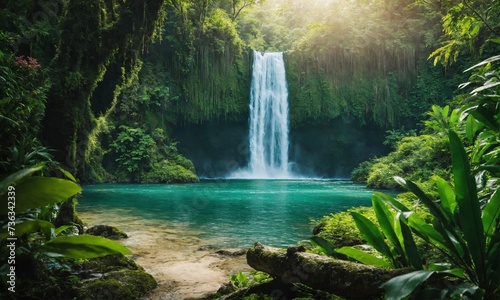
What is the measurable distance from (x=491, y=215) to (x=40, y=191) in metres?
2.11

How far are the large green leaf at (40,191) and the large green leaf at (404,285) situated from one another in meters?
1.36

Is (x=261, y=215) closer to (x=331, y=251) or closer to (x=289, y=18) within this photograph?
(x=331, y=251)

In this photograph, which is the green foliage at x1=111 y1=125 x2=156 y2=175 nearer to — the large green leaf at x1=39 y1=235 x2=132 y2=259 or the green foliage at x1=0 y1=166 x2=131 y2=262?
the large green leaf at x1=39 y1=235 x2=132 y2=259

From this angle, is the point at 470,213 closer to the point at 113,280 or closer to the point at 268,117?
the point at 113,280

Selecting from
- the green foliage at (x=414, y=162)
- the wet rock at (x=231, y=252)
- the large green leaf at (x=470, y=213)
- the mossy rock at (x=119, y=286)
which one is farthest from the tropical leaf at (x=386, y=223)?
the green foliage at (x=414, y=162)

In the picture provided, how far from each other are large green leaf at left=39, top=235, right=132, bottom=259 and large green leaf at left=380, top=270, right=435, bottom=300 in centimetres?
119

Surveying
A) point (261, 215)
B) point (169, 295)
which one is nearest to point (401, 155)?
point (261, 215)

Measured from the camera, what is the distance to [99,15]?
760 centimetres

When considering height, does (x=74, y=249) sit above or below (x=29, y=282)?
above

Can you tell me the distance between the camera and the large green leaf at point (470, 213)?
183 centimetres

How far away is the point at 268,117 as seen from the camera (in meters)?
23.1

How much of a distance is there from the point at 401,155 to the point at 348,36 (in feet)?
29.2

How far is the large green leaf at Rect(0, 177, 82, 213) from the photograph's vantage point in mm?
1531

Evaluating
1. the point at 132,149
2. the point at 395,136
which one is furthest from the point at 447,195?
the point at 395,136
